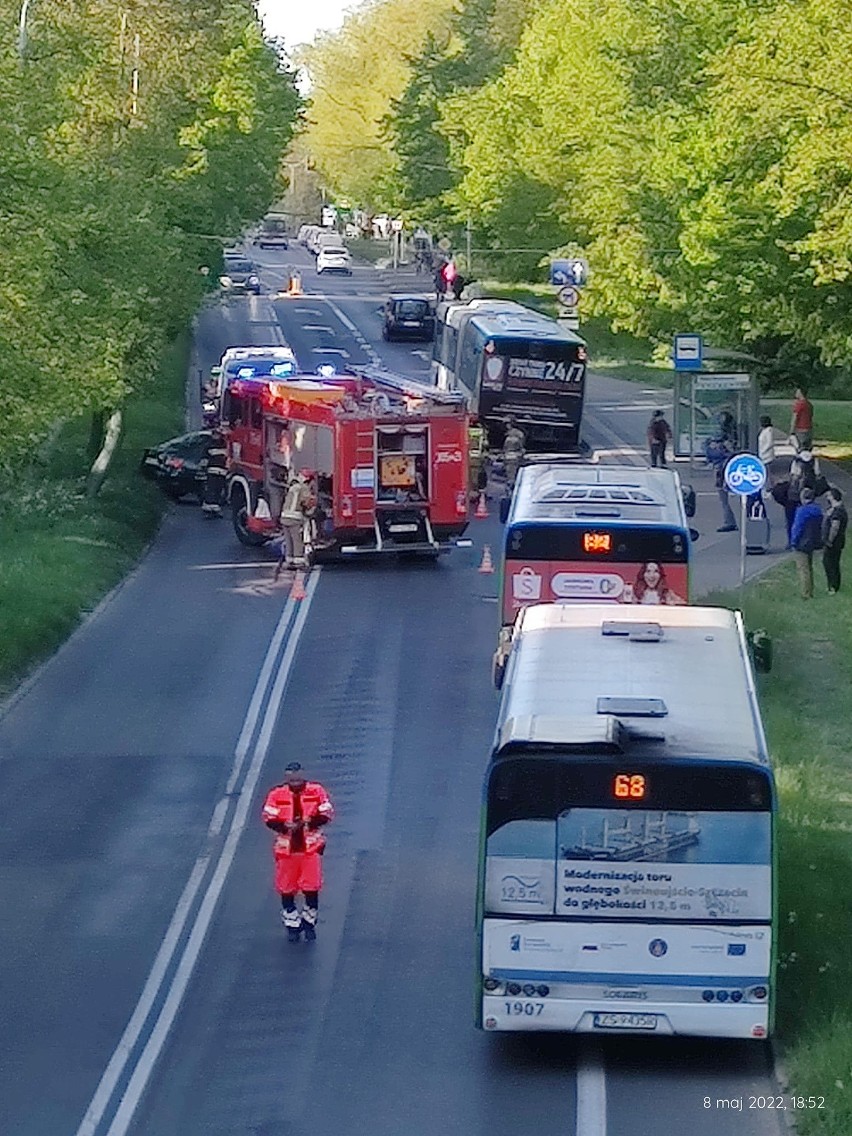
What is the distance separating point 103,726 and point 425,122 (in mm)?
71192

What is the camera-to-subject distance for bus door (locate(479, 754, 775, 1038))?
41.6ft

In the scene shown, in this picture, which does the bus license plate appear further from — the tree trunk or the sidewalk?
the tree trunk

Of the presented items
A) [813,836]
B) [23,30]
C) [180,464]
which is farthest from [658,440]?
[813,836]

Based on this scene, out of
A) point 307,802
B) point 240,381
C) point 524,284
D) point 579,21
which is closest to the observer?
point 307,802

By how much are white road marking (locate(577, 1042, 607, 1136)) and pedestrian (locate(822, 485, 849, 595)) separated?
1606cm

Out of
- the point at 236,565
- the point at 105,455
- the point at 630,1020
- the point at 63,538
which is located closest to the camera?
the point at 630,1020

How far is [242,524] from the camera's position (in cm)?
3597

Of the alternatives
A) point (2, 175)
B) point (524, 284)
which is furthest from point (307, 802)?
point (524, 284)

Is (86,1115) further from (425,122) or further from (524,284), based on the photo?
(425,122)

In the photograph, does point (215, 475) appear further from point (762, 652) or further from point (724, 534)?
point (762, 652)

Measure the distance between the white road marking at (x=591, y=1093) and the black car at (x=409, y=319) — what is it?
60.0 metres

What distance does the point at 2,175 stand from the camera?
911 inches

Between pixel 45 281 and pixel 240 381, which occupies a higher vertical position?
pixel 45 281

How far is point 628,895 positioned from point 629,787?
652 millimetres
